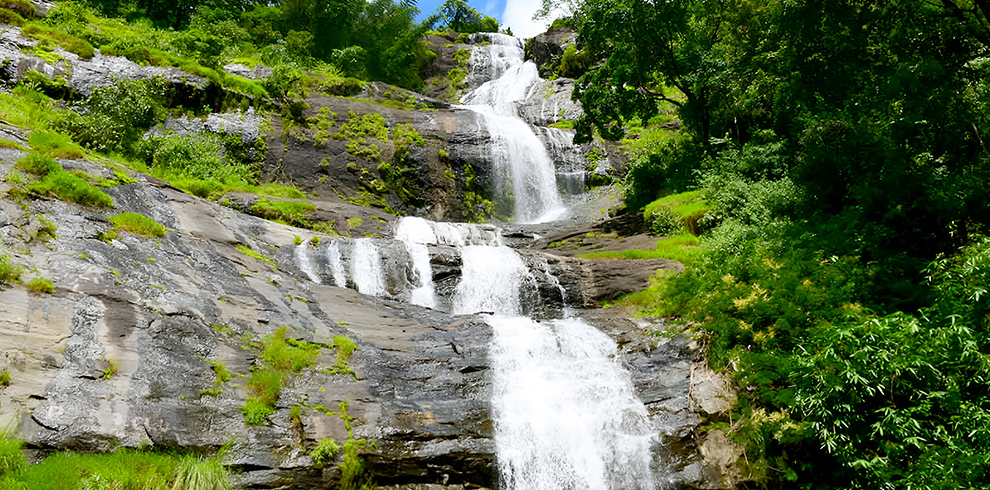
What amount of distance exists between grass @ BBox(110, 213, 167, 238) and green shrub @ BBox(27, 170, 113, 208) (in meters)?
0.43

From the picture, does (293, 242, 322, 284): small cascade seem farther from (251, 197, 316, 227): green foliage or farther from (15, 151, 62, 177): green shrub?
(15, 151, 62, 177): green shrub

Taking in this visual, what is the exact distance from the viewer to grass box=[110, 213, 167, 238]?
8.93 meters

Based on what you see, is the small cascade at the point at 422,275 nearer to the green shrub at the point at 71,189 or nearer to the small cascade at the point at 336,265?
the small cascade at the point at 336,265

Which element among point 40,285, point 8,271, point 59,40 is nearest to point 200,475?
point 40,285

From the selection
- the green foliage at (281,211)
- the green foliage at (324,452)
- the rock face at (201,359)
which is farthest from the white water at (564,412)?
the green foliage at (281,211)

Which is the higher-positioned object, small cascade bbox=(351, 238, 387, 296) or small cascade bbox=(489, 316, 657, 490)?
small cascade bbox=(351, 238, 387, 296)

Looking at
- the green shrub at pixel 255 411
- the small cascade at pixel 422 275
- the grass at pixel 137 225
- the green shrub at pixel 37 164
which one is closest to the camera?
the green shrub at pixel 255 411

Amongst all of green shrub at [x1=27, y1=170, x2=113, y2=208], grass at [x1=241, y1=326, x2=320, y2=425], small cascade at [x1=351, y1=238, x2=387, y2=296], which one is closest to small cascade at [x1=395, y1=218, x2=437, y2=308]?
small cascade at [x1=351, y1=238, x2=387, y2=296]

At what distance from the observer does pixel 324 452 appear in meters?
6.75

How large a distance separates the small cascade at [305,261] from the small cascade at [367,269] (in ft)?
2.86

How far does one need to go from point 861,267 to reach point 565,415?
5.18 meters

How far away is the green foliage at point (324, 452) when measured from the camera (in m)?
6.71

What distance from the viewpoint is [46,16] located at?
19.7 m

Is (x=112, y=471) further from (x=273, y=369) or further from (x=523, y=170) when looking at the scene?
(x=523, y=170)
